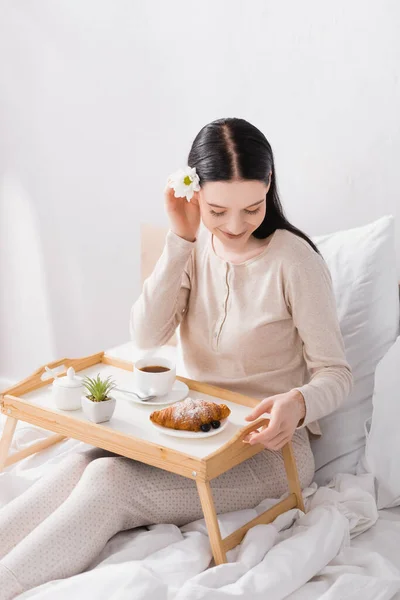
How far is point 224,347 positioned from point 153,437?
12.4 inches

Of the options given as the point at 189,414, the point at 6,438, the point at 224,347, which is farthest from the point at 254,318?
the point at 6,438

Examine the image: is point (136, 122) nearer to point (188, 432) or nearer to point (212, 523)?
point (188, 432)

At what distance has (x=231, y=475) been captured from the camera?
161 cm

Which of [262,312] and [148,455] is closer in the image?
[148,455]

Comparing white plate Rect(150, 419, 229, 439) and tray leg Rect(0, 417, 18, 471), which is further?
tray leg Rect(0, 417, 18, 471)

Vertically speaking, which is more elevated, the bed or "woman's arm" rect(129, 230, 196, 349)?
"woman's arm" rect(129, 230, 196, 349)

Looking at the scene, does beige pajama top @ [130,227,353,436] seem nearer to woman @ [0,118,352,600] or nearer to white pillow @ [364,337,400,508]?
woman @ [0,118,352,600]

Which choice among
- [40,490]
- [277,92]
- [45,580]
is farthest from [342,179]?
[45,580]

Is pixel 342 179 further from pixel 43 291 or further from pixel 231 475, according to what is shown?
pixel 43 291

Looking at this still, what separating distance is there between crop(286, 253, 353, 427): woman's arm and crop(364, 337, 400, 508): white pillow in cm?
13

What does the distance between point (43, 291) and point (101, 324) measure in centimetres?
28

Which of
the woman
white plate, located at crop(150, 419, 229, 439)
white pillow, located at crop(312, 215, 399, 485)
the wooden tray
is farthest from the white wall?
white plate, located at crop(150, 419, 229, 439)

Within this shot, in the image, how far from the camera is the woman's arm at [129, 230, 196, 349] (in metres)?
1.75

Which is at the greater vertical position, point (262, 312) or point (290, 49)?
point (290, 49)
